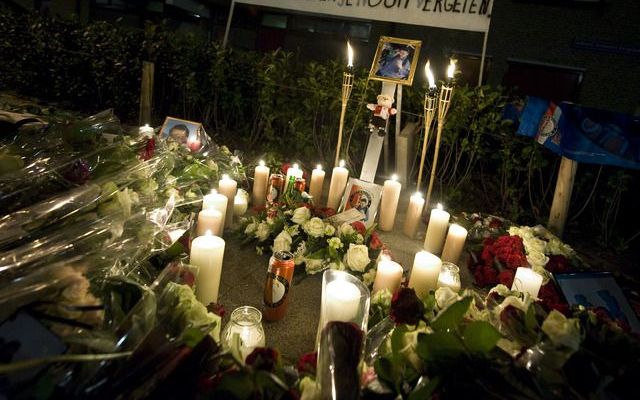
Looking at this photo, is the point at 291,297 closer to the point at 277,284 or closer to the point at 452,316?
the point at 277,284

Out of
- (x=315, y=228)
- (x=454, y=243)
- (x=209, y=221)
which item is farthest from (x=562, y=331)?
(x=209, y=221)

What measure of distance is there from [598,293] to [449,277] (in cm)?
141

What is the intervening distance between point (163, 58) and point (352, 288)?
21.5 ft

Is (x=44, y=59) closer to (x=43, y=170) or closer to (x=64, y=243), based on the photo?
(x=43, y=170)

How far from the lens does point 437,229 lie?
363 cm

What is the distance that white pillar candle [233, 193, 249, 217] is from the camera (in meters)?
3.86

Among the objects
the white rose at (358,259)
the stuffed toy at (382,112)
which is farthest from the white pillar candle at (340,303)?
the stuffed toy at (382,112)

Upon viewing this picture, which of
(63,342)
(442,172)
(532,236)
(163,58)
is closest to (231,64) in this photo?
(163,58)

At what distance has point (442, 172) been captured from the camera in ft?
18.0

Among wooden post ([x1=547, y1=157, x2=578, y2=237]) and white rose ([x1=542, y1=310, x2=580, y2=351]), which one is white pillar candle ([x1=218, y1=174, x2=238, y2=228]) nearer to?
white rose ([x1=542, y1=310, x2=580, y2=351])

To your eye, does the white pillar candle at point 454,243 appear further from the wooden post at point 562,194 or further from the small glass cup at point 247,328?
the small glass cup at point 247,328

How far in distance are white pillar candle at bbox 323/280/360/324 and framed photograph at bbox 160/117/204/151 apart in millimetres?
3253

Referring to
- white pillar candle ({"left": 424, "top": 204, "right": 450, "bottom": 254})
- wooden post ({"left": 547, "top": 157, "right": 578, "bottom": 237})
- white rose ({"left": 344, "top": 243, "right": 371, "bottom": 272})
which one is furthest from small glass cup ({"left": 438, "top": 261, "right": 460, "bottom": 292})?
wooden post ({"left": 547, "top": 157, "right": 578, "bottom": 237})

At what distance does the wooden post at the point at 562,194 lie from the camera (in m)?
4.11
